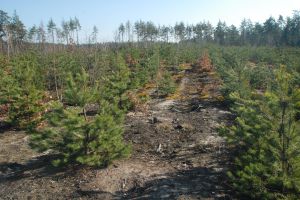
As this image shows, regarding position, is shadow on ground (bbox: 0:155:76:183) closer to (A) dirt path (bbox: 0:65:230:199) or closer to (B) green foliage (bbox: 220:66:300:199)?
(A) dirt path (bbox: 0:65:230:199)

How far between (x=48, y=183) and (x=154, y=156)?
457cm

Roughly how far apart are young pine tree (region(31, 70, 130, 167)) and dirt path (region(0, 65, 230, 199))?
0.64 metres

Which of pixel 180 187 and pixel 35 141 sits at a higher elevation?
pixel 35 141

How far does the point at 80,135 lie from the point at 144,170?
2.73 m

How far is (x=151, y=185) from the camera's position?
1221 centimetres

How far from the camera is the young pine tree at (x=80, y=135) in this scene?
12766mm

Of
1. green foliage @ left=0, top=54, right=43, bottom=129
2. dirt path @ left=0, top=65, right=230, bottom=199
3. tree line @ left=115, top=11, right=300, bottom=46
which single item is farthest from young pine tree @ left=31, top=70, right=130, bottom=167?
tree line @ left=115, top=11, right=300, bottom=46

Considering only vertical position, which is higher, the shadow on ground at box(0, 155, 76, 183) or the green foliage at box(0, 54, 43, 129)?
the green foliage at box(0, 54, 43, 129)

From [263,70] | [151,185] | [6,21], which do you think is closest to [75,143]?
[151,185]

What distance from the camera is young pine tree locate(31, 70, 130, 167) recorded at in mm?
12766

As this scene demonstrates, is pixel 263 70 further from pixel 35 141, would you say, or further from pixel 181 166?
pixel 35 141

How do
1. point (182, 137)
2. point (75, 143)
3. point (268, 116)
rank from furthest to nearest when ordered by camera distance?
point (182, 137) < point (75, 143) < point (268, 116)

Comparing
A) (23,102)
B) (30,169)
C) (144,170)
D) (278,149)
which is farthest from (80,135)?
(23,102)

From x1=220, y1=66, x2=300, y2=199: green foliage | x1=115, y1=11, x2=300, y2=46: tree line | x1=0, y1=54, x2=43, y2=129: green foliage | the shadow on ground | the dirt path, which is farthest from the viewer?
x1=115, y1=11, x2=300, y2=46: tree line
